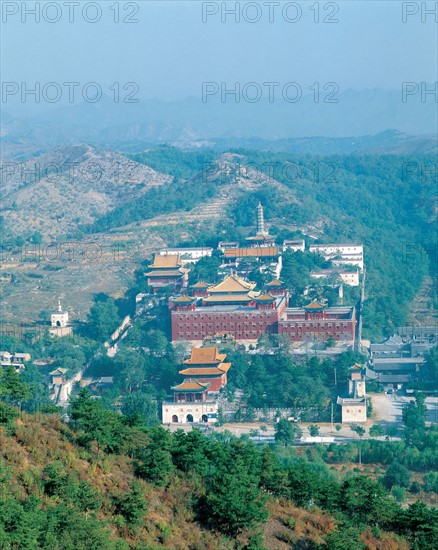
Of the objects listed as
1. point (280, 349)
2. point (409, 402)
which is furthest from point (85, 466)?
point (280, 349)

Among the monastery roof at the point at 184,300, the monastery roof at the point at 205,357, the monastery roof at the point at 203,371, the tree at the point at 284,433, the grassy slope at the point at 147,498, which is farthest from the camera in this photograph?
the monastery roof at the point at 184,300

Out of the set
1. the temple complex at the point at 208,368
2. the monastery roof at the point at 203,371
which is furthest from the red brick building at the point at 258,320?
Result: the monastery roof at the point at 203,371

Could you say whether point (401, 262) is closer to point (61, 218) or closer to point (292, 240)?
point (292, 240)

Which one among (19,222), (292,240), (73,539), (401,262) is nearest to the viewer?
(73,539)

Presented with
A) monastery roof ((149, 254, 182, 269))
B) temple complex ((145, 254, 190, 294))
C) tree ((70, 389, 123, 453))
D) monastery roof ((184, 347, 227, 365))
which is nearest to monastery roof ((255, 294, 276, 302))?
monastery roof ((184, 347, 227, 365))

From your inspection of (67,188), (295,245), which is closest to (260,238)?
(295,245)

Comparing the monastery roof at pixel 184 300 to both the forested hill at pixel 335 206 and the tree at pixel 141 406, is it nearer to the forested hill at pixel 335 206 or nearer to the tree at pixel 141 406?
the forested hill at pixel 335 206
